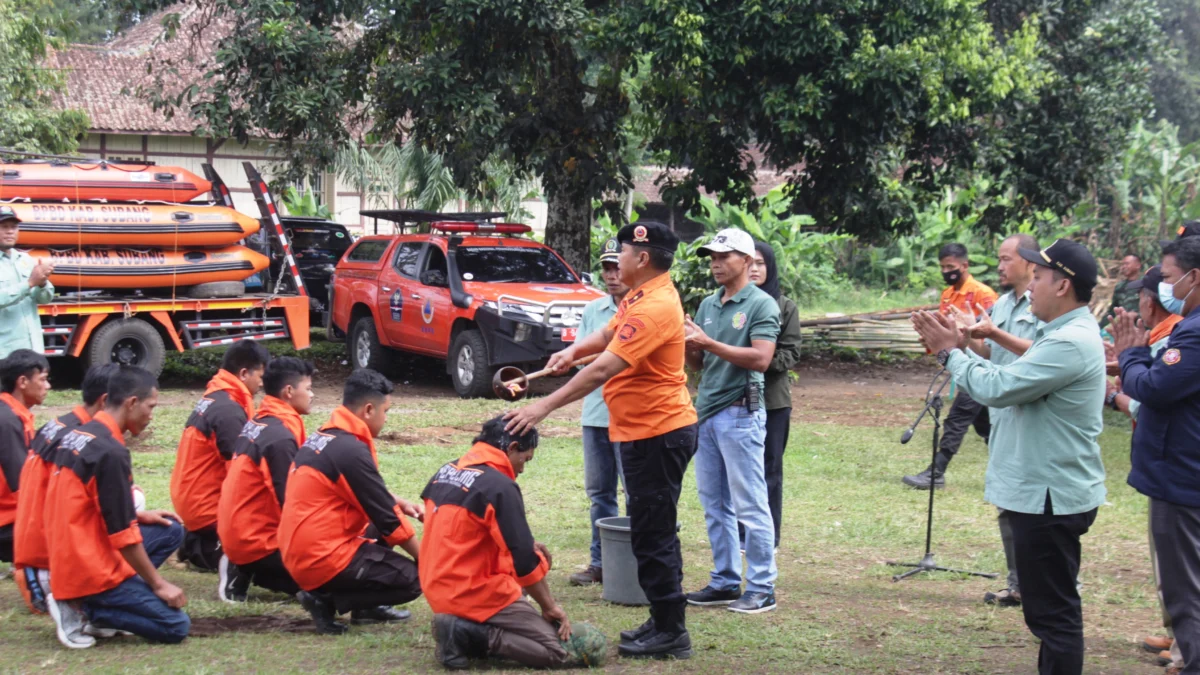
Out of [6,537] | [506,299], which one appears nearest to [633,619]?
[6,537]

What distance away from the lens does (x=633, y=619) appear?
593 centimetres

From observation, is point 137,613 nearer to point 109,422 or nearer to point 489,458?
point 109,422

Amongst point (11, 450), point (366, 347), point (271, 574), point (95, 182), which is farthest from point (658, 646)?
point (366, 347)

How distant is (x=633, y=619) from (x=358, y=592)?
1374 millimetres

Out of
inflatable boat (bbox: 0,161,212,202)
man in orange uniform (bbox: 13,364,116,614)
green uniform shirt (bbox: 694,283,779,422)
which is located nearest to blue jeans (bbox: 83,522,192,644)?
man in orange uniform (bbox: 13,364,116,614)

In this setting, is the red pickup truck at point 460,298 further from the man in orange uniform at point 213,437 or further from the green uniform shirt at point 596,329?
the man in orange uniform at point 213,437

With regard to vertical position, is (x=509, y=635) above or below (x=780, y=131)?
below

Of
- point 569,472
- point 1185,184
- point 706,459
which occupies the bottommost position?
point 569,472

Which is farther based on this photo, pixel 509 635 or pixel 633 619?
pixel 633 619

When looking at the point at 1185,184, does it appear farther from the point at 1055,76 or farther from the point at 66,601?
the point at 66,601

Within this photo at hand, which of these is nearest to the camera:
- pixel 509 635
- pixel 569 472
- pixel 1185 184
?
pixel 509 635

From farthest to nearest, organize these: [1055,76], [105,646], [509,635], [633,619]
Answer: [1055,76] < [633,619] < [105,646] < [509,635]

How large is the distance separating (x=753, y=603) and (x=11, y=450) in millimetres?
Answer: 3810

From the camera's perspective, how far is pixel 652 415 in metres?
5.32
